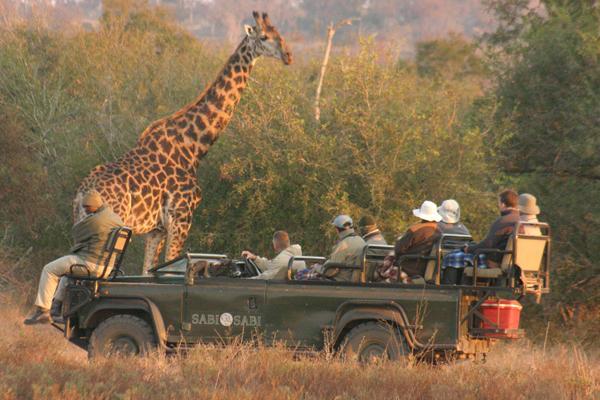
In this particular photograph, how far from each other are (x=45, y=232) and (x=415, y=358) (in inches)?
440

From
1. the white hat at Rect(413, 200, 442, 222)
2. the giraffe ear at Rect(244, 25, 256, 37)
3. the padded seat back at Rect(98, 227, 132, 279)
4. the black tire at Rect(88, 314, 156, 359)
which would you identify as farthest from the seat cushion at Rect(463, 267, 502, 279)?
the giraffe ear at Rect(244, 25, 256, 37)

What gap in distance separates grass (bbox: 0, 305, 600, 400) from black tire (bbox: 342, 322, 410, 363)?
0.99ft

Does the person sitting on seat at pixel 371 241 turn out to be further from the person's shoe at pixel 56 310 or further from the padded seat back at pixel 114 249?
the person's shoe at pixel 56 310

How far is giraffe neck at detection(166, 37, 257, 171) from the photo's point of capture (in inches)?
688

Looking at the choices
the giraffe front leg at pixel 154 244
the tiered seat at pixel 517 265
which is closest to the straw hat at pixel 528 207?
the tiered seat at pixel 517 265

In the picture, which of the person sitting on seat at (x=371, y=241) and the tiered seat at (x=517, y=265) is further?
the person sitting on seat at (x=371, y=241)

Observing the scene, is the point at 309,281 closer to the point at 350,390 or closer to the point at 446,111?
the point at 350,390

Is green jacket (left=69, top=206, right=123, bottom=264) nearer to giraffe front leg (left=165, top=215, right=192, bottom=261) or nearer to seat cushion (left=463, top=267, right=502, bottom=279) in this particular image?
seat cushion (left=463, top=267, right=502, bottom=279)

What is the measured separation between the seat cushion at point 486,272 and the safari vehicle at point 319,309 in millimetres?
11

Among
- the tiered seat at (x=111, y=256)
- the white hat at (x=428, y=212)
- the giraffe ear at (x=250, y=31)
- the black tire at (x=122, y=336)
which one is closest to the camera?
the white hat at (x=428, y=212)

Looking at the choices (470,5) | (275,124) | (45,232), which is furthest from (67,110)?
(470,5)

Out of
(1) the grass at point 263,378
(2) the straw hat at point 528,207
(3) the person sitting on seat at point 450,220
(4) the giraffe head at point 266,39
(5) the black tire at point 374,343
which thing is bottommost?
(1) the grass at point 263,378

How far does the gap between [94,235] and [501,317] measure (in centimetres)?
420

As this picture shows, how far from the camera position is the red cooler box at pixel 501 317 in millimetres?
10961
